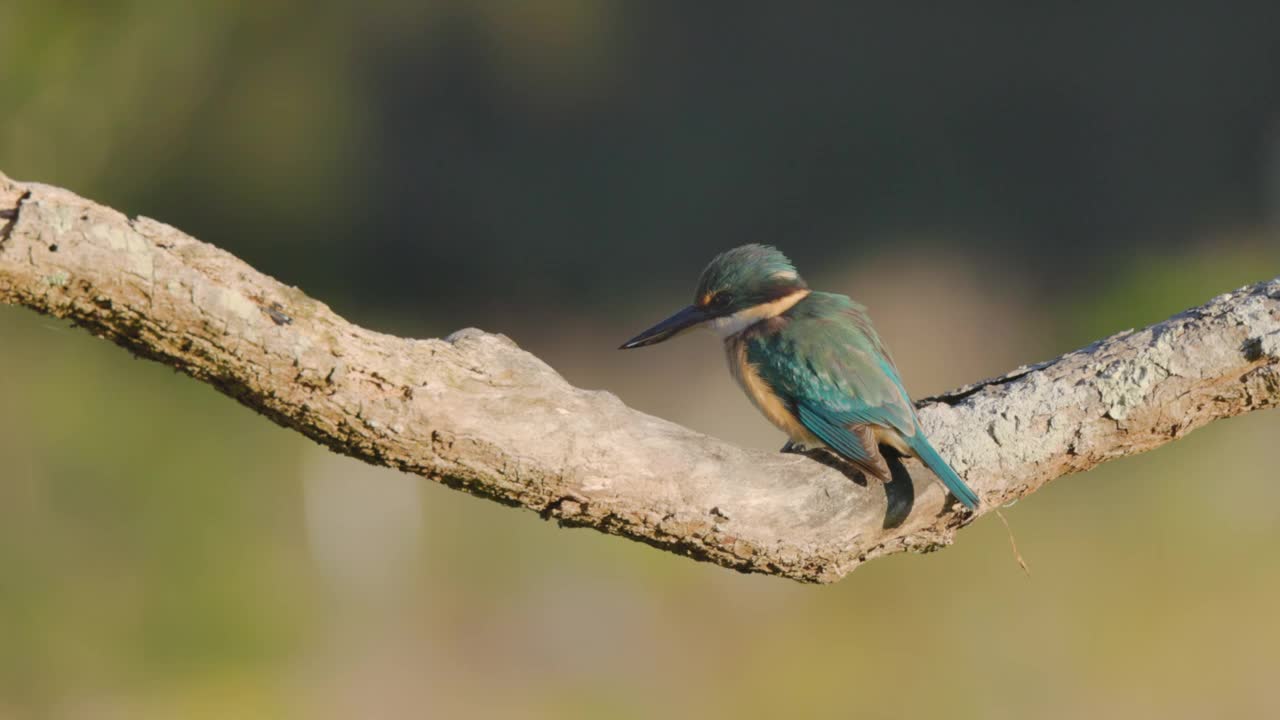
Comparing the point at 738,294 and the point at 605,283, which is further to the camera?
the point at 605,283

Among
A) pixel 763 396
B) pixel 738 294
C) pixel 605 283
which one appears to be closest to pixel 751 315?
pixel 738 294

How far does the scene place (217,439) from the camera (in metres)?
4.19

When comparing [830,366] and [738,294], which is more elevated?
[738,294]

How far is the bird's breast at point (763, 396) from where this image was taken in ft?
5.49

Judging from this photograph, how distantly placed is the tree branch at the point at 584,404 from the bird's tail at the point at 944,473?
0.11ft

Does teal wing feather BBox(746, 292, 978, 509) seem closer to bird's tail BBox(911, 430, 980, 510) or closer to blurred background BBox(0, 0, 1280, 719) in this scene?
bird's tail BBox(911, 430, 980, 510)

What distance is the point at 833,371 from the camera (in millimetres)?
1650

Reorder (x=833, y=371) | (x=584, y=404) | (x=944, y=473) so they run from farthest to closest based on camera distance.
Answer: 1. (x=833, y=371)
2. (x=944, y=473)
3. (x=584, y=404)

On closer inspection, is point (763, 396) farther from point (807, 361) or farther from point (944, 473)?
point (944, 473)

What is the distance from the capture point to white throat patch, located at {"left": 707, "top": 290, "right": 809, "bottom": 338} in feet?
5.97

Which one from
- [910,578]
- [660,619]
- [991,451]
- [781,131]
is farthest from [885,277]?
[991,451]

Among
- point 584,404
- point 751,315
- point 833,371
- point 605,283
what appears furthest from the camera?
point 605,283

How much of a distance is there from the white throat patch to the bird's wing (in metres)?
0.08

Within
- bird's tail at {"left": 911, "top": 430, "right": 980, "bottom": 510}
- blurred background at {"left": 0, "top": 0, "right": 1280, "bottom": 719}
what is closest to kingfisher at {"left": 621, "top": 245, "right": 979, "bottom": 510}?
bird's tail at {"left": 911, "top": 430, "right": 980, "bottom": 510}
